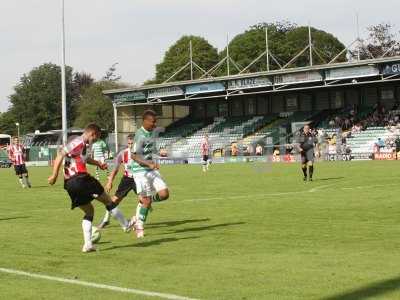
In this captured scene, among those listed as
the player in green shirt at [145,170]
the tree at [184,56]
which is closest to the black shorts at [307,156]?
the player in green shirt at [145,170]

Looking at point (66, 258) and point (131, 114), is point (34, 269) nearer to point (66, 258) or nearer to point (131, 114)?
point (66, 258)

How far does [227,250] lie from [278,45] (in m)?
86.7

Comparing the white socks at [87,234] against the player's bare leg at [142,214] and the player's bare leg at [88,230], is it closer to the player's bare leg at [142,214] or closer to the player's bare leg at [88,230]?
the player's bare leg at [88,230]

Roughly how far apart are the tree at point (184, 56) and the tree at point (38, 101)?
27416 mm

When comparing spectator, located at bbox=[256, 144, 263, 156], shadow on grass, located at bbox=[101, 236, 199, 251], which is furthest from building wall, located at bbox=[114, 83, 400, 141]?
shadow on grass, located at bbox=[101, 236, 199, 251]

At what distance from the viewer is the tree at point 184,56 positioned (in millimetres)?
101750

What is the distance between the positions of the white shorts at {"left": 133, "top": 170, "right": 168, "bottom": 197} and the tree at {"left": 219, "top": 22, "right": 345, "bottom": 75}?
A: 262 ft

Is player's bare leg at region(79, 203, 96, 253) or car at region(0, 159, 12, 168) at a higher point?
car at region(0, 159, 12, 168)

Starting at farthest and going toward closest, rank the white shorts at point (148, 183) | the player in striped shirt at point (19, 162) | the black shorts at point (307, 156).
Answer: the player in striped shirt at point (19, 162) < the black shorts at point (307, 156) < the white shorts at point (148, 183)

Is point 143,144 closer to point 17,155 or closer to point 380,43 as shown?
point 17,155

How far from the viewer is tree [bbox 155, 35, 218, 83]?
334ft

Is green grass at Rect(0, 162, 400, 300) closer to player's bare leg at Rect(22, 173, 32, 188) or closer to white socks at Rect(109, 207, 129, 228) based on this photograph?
white socks at Rect(109, 207, 129, 228)

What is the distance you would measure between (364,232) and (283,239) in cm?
146

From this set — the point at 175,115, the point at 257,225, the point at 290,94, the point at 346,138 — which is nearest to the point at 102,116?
the point at 175,115
